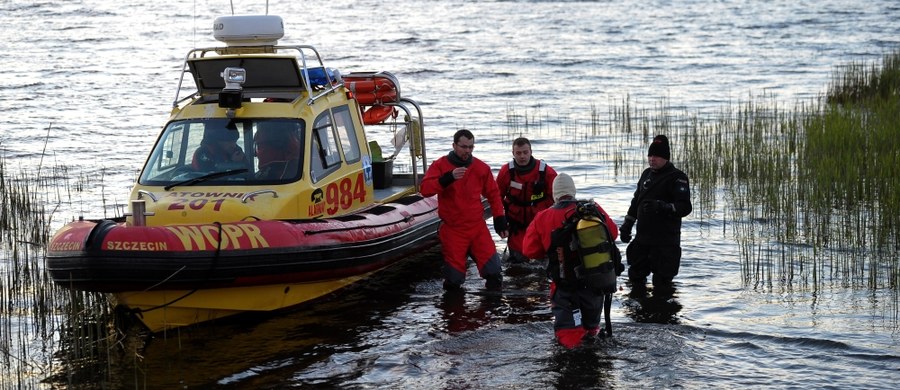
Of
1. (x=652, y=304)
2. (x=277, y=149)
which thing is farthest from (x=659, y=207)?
(x=277, y=149)

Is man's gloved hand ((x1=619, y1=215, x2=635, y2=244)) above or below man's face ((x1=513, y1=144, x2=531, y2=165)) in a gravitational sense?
below

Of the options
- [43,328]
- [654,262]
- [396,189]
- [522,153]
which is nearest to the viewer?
[43,328]

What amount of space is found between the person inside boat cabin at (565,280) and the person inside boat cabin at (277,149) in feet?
8.01

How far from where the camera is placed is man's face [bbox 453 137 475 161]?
31.8 ft

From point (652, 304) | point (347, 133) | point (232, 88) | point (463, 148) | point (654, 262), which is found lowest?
point (652, 304)

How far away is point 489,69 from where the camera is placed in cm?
2852

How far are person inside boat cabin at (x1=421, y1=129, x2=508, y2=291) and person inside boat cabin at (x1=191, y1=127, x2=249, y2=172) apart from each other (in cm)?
157

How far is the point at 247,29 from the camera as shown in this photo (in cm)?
1017

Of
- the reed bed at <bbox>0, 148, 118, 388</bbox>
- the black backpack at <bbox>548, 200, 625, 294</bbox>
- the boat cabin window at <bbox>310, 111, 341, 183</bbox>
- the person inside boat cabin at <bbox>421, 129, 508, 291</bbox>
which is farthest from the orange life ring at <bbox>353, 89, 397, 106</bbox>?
the black backpack at <bbox>548, 200, 625, 294</bbox>

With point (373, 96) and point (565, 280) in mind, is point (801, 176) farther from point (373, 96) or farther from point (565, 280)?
point (565, 280)

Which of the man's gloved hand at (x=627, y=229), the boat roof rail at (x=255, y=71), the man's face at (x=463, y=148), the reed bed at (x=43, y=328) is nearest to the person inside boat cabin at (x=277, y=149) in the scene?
the boat roof rail at (x=255, y=71)

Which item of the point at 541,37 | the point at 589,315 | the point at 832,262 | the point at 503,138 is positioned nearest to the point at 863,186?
the point at 832,262

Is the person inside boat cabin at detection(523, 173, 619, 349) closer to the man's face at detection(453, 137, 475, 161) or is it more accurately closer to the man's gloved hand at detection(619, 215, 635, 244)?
the man's gloved hand at detection(619, 215, 635, 244)

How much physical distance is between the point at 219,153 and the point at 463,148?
2041mm
